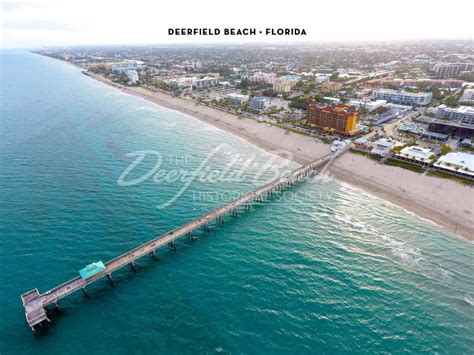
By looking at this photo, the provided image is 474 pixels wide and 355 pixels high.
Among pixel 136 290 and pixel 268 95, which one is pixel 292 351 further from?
pixel 268 95

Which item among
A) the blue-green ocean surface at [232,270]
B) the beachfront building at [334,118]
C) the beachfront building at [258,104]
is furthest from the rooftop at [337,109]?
the blue-green ocean surface at [232,270]

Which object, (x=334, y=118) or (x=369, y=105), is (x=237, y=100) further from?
(x=369, y=105)

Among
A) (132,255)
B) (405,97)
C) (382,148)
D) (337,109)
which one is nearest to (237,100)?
(337,109)

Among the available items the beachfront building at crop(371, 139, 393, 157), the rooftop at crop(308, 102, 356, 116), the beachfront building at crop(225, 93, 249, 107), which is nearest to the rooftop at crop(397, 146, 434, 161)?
the beachfront building at crop(371, 139, 393, 157)

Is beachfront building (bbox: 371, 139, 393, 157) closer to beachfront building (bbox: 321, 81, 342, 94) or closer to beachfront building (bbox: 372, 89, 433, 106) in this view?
beachfront building (bbox: 372, 89, 433, 106)

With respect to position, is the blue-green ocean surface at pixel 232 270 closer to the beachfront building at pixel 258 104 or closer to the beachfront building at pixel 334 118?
the beachfront building at pixel 334 118

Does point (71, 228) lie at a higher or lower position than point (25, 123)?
lower

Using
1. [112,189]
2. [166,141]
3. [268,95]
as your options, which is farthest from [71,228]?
[268,95]
